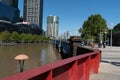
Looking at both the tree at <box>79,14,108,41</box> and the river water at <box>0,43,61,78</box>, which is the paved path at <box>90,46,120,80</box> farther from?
the tree at <box>79,14,108,41</box>

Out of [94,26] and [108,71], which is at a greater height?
[94,26]

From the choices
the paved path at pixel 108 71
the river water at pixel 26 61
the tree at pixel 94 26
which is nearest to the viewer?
the paved path at pixel 108 71

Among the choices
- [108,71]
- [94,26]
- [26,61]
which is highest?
[94,26]

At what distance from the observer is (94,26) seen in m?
120

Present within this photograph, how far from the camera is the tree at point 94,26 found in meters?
119

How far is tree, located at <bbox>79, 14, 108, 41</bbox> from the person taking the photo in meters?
119

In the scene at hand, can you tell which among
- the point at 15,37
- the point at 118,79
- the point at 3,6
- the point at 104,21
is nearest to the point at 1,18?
the point at 3,6

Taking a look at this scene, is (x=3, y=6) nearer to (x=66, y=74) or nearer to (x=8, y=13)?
(x=8, y=13)

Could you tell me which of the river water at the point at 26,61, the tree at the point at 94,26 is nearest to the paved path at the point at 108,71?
the river water at the point at 26,61

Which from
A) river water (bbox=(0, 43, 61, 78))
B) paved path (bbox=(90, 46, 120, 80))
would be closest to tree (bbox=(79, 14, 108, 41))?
river water (bbox=(0, 43, 61, 78))

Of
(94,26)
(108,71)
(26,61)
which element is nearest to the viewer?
(108,71)

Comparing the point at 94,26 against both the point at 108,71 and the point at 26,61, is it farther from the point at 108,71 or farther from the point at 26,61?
the point at 108,71

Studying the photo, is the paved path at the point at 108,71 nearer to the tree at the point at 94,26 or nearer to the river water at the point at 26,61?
the river water at the point at 26,61

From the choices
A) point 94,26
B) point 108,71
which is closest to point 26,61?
point 108,71
